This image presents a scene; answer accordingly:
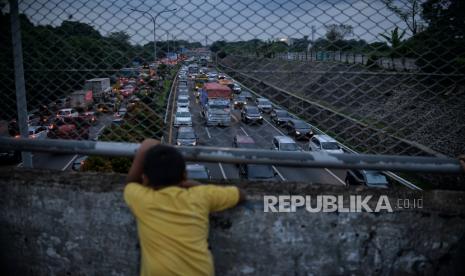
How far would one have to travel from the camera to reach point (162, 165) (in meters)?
1.76

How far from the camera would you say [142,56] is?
2514 millimetres

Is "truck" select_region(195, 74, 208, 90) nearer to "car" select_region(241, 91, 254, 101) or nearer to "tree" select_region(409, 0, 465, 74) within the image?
"car" select_region(241, 91, 254, 101)

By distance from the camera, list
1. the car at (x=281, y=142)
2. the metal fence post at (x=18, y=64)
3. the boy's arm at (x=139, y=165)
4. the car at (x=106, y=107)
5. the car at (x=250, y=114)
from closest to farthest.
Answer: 1. the boy's arm at (x=139, y=165)
2. the metal fence post at (x=18, y=64)
3. the car at (x=106, y=107)
4. the car at (x=250, y=114)
5. the car at (x=281, y=142)

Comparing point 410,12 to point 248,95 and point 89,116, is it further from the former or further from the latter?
point 89,116

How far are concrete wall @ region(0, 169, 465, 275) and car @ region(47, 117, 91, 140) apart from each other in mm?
774

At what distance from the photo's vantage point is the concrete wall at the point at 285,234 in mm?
2107

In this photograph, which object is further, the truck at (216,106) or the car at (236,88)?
the truck at (216,106)

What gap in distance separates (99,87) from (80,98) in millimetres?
395

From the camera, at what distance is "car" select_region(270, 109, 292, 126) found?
11.7 feet

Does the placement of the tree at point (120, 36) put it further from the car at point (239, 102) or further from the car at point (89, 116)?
the car at point (239, 102)

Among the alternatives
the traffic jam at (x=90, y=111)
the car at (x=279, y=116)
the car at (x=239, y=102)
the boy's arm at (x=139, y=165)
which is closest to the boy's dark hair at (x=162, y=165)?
the boy's arm at (x=139, y=165)

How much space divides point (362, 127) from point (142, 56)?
171cm

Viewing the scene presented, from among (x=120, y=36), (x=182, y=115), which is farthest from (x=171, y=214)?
(x=182, y=115)

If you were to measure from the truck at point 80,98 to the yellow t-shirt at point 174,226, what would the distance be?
5.09ft
